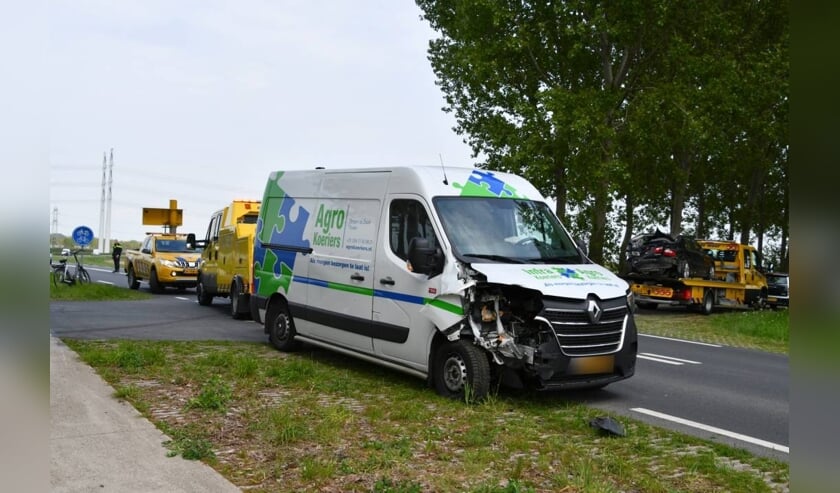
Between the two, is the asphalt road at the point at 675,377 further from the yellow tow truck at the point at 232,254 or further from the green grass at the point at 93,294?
the green grass at the point at 93,294

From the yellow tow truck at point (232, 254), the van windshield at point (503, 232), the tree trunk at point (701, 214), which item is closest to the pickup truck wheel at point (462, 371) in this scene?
the van windshield at point (503, 232)

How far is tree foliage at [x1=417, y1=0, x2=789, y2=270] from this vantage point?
2612 centimetres

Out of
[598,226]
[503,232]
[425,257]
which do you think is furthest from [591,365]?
[598,226]

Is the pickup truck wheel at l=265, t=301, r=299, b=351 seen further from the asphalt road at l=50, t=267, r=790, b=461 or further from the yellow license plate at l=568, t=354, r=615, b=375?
the yellow license plate at l=568, t=354, r=615, b=375

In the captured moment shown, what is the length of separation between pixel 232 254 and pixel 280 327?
19.5 ft

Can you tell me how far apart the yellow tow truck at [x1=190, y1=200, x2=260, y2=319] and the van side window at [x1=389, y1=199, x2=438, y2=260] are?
6.64m

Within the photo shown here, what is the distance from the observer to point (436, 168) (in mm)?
9312

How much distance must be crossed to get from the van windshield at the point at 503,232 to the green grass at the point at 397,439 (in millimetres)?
1609

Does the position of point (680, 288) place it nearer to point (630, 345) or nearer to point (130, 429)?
point (630, 345)

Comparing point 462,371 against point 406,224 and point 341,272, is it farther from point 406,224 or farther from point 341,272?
point 341,272

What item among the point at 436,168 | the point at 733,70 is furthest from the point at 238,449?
the point at 733,70

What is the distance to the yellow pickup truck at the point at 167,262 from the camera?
79.3 ft
